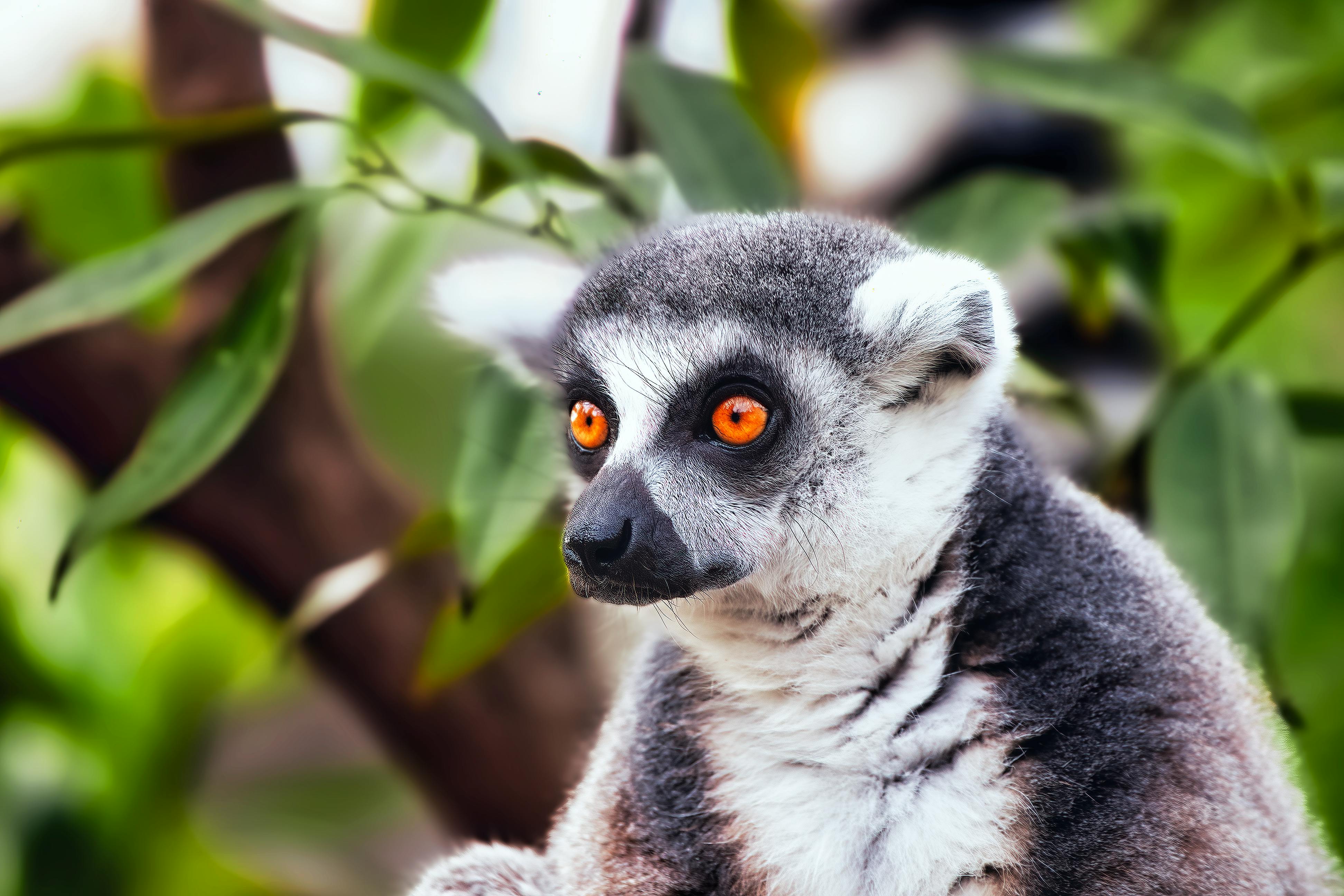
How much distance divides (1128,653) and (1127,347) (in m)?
1.16

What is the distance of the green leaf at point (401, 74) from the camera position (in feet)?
5.41

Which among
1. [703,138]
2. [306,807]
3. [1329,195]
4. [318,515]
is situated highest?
[703,138]

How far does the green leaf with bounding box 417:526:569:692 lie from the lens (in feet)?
5.48

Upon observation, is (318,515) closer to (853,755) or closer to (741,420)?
(741,420)

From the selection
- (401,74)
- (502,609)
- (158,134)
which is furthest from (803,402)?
(158,134)

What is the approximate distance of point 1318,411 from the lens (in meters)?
1.95

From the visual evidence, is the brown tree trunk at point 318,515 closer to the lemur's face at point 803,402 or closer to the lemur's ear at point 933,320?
the lemur's face at point 803,402

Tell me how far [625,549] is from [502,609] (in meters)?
0.58

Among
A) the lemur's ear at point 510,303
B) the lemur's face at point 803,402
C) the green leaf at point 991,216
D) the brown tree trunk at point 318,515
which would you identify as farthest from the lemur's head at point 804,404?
the brown tree trunk at point 318,515

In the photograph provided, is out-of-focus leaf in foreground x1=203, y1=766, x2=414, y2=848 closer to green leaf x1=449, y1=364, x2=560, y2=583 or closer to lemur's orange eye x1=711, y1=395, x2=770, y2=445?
green leaf x1=449, y1=364, x2=560, y2=583

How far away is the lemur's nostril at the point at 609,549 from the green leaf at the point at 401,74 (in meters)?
0.69

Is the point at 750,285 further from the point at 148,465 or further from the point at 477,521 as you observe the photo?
the point at 148,465

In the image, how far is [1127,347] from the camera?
2232mm

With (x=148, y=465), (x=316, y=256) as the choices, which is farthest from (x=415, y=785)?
(x=148, y=465)
